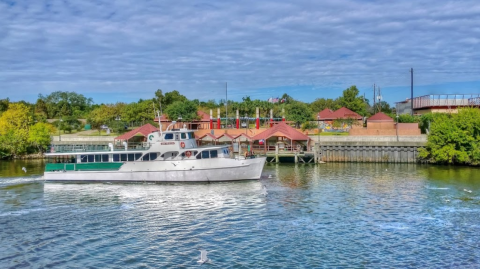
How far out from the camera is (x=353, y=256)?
21469 millimetres

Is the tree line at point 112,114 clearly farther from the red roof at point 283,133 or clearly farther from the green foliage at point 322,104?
the red roof at point 283,133

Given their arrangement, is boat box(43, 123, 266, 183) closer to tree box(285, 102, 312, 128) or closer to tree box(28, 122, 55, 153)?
tree box(28, 122, 55, 153)

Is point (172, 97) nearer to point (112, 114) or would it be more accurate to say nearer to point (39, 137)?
point (112, 114)

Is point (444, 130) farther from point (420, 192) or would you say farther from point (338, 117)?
point (338, 117)

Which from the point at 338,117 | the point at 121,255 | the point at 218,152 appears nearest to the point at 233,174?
the point at 218,152

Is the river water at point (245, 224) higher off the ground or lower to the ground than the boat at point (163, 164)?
lower

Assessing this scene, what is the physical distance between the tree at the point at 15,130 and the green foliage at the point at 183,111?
2515 cm

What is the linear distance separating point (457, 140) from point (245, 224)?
4030 cm

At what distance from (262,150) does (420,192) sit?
31.1 m

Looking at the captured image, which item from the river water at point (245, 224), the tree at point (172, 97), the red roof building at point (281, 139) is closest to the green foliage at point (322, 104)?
the tree at point (172, 97)

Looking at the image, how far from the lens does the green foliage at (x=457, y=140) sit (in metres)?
56.7

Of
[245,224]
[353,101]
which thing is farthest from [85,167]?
[353,101]

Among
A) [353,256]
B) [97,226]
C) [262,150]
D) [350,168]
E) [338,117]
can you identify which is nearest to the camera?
[353,256]

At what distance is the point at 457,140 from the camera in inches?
2256
